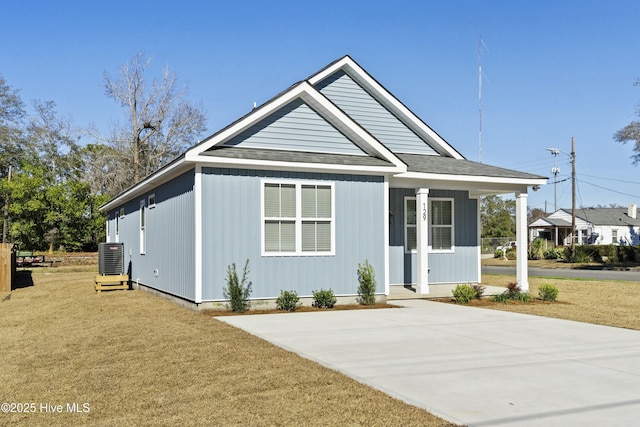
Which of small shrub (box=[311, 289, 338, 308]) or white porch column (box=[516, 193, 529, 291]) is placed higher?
white porch column (box=[516, 193, 529, 291])

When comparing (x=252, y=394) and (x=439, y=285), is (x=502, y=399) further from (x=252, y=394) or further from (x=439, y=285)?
(x=439, y=285)

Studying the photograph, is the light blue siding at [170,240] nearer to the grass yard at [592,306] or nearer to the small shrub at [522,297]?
the grass yard at [592,306]

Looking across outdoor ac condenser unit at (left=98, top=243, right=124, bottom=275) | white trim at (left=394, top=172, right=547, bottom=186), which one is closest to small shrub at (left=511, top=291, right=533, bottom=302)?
white trim at (left=394, top=172, right=547, bottom=186)

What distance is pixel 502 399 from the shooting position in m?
5.53

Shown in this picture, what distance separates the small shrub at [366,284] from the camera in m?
13.2

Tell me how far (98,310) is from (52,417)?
801cm

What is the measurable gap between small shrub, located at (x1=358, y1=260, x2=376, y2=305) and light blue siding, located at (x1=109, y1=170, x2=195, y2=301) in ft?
12.1

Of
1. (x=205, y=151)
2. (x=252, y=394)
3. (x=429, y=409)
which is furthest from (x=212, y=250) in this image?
(x=429, y=409)

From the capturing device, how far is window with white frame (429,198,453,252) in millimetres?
16391

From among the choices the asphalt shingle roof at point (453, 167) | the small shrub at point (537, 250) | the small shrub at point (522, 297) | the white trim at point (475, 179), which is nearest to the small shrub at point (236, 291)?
the white trim at point (475, 179)

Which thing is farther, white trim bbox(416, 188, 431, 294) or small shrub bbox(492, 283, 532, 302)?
white trim bbox(416, 188, 431, 294)

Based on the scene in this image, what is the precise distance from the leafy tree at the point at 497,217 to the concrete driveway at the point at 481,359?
2107 inches

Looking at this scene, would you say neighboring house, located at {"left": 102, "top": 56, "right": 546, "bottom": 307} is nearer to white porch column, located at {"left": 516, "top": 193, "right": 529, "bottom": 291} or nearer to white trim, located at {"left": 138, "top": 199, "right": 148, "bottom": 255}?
white porch column, located at {"left": 516, "top": 193, "right": 529, "bottom": 291}

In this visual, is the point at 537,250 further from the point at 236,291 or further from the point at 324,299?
the point at 236,291
